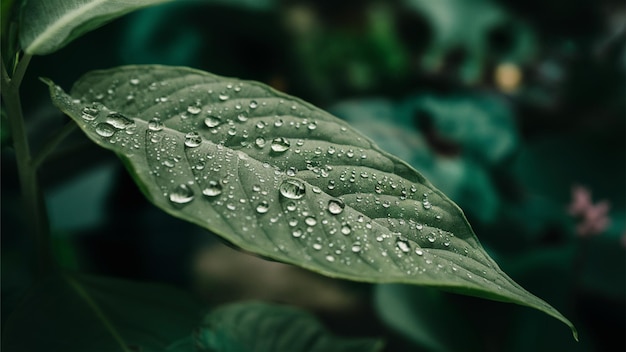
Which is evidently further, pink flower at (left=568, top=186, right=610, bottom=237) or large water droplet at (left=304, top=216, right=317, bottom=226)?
pink flower at (left=568, top=186, right=610, bottom=237)

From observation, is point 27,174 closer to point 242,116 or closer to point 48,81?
point 48,81

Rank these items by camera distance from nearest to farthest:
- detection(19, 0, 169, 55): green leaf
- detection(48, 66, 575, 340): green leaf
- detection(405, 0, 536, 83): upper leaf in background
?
detection(48, 66, 575, 340): green leaf
detection(19, 0, 169, 55): green leaf
detection(405, 0, 536, 83): upper leaf in background

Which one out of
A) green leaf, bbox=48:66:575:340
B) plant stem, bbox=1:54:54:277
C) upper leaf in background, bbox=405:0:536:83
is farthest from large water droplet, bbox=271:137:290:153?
upper leaf in background, bbox=405:0:536:83

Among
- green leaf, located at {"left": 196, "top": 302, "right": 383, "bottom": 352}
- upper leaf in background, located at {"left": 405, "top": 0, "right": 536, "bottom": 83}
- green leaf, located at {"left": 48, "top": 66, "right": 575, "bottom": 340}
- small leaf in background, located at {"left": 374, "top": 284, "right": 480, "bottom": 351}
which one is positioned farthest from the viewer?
upper leaf in background, located at {"left": 405, "top": 0, "right": 536, "bottom": 83}

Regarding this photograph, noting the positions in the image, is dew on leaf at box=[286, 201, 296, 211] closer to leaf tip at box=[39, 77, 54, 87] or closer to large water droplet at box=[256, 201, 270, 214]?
large water droplet at box=[256, 201, 270, 214]

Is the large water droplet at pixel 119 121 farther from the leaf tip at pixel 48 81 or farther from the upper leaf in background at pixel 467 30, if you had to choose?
the upper leaf in background at pixel 467 30

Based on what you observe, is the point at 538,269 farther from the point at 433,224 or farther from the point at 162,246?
the point at 162,246

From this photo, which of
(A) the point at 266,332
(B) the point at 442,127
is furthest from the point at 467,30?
(A) the point at 266,332

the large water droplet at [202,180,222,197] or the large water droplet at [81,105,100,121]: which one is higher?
the large water droplet at [202,180,222,197]
